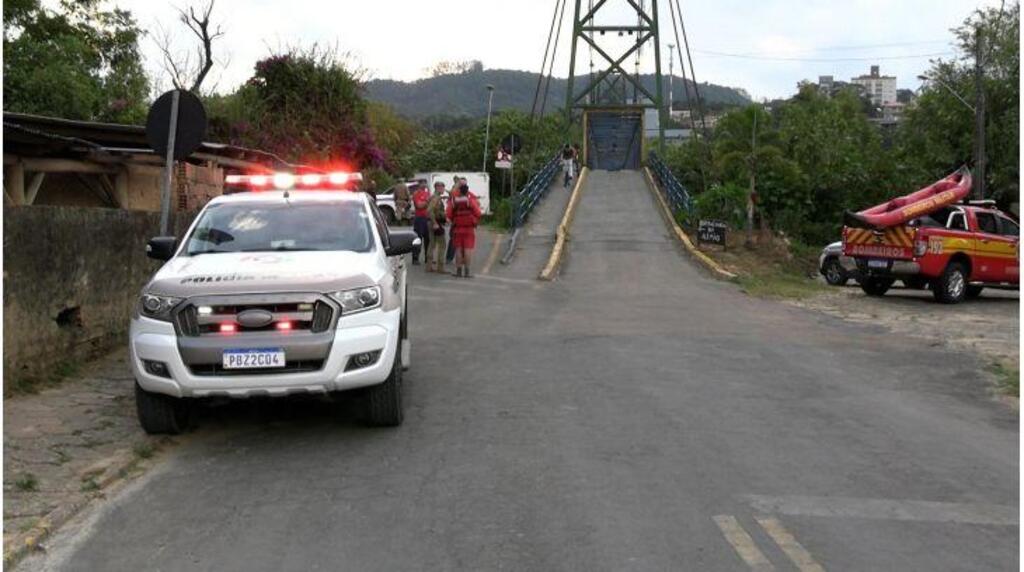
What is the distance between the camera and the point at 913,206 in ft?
61.5

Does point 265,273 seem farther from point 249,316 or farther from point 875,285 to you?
point 875,285

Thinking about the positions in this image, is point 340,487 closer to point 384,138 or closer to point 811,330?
point 811,330

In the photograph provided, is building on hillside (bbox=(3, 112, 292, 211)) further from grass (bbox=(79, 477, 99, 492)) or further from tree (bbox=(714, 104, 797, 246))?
tree (bbox=(714, 104, 797, 246))

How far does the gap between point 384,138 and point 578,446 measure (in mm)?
58859

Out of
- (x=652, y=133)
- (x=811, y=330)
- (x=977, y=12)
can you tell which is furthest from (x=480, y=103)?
(x=811, y=330)

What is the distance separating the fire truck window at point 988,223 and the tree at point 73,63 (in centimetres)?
2375

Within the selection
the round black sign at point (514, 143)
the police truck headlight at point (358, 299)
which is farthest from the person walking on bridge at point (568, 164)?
the police truck headlight at point (358, 299)

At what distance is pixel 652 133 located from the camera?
8562 centimetres

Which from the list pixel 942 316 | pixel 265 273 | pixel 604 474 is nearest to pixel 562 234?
pixel 942 316

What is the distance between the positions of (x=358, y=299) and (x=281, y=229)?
1548 millimetres

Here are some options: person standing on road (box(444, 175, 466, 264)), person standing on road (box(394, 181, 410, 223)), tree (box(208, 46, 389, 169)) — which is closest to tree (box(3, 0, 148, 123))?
tree (box(208, 46, 389, 169))

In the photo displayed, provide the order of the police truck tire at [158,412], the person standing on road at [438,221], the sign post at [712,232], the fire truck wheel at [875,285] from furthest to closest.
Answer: the sign post at [712,232]
the fire truck wheel at [875,285]
the person standing on road at [438,221]
the police truck tire at [158,412]

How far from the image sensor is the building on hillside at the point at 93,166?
12.0 metres

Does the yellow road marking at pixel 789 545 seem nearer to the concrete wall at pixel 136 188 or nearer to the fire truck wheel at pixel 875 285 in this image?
the concrete wall at pixel 136 188
